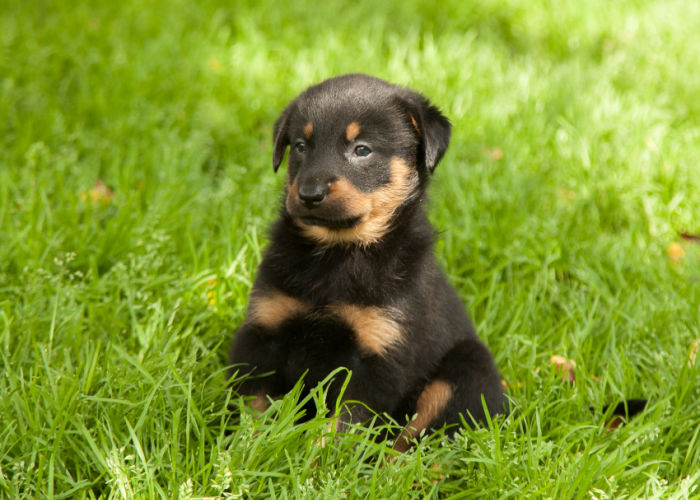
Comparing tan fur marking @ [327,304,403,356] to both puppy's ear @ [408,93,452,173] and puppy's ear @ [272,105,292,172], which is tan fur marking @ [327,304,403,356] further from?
puppy's ear @ [272,105,292,172]

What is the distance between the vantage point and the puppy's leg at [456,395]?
9.37ft

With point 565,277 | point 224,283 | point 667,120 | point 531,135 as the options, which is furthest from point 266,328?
point 667,120

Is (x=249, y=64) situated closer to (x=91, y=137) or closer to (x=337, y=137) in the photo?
(x=91, y=137)

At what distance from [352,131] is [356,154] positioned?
0.28 ft

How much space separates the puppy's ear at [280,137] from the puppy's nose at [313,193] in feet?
1.57

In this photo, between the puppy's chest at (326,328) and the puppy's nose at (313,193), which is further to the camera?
the puppy's chest at (326,328)

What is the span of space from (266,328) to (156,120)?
248cm

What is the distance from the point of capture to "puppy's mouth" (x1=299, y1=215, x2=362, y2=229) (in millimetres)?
2648

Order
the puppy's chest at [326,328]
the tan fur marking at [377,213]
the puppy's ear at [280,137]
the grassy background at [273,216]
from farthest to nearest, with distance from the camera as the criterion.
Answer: the puppy's ear at [280,137] < the tan fur marking at [377,213] < the puppy's chest at [326,328] < the grassy background at [273,216]

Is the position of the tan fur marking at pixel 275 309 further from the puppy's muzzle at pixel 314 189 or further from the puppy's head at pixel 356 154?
the puppy's muzzle at pixel 314 189

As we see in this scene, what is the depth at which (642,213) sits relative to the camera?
4.47 m

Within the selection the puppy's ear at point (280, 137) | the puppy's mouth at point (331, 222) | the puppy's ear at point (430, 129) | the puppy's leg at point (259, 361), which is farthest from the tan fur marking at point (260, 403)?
the puppy's ear at point (430, 129)

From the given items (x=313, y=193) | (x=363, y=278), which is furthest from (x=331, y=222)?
(x=363, y=278)

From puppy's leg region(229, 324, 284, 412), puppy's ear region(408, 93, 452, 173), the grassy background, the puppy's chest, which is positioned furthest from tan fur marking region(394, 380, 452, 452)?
puppy's ear region(408, 93, 452, 173)
